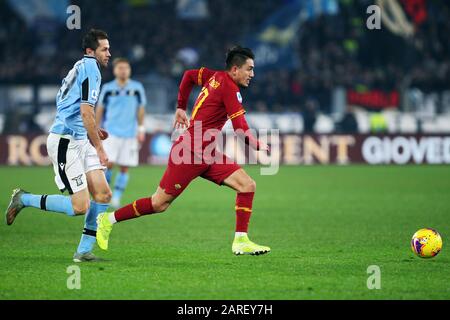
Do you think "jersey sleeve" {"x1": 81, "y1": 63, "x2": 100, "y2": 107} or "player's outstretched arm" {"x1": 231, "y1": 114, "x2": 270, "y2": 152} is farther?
"player's outstretched arm" {"x1": 231, "y1": 114, "x2": 270, "y2": 152}

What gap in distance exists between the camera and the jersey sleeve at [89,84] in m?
8.62

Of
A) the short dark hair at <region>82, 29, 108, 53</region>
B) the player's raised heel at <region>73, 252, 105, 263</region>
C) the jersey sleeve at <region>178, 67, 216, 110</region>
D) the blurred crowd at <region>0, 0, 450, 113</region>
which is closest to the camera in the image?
the short dark hair at <region>82, 29, 108, 53</region>

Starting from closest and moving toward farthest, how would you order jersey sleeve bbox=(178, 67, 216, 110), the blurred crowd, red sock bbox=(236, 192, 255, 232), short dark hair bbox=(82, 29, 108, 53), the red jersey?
1. short dark hair bbox=(82, 29, 108, 53)
2. the red jersey
3. red sock bbox=(236, 192, 255, 232)
4. jersey sleeve bbox=(178, 67, 216, 110)
5. the blurred crowd

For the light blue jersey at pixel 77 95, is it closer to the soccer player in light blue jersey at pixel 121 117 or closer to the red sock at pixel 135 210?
the red sock at pixel 135 210

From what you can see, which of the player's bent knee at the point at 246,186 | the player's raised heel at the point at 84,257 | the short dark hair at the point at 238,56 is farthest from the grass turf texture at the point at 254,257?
the short dark hair at the point at 238,56

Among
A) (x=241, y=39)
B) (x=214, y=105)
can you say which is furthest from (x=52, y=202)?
(x=241, y=39)

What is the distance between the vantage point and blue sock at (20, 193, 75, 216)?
9.07m

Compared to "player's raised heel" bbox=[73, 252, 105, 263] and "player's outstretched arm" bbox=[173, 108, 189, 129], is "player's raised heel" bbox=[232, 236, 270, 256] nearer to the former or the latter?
"player's outstretched arm" bbox=[173, 108, 189, 129]

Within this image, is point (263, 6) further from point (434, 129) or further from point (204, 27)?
point (434, 129)

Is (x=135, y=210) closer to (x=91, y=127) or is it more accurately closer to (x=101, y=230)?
(x=101, y=230)

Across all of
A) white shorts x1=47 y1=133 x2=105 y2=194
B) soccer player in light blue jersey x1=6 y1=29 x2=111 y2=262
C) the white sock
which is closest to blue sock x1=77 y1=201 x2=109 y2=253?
soccer player in light blue jersey x1=6 y1=29 x2=111 y2=262

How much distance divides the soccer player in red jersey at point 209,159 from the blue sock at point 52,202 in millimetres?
352

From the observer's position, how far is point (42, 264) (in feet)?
28.7

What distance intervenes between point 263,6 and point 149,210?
86.4ft
